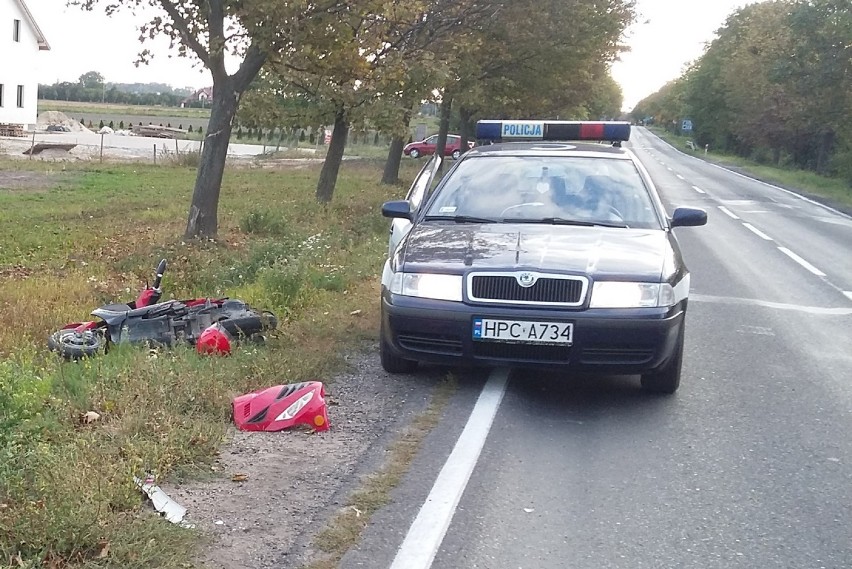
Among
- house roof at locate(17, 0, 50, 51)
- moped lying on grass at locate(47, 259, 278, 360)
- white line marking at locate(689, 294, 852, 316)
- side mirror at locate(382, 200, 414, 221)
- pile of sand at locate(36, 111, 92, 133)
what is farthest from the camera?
pile of sand at locate(36, 111, 92, 133)

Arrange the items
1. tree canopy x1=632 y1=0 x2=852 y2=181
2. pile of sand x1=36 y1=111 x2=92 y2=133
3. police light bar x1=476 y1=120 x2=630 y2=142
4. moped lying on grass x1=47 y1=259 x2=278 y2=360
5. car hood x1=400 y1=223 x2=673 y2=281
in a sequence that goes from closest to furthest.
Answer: car hood x1=400 y1=223 x2=673 y2=281
moped lying on grass x1=47 y1=259 x2=278 y2=360
police light bar x1=476 y1=120 x2=630 y2=142
tree canopy x1=632 y1=0 x2=852 y2=181
pile of sand x1=36 y1=111 x2=92 y2=133

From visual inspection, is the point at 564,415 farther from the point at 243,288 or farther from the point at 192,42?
the point at 192,42

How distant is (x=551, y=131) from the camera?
30.4ft

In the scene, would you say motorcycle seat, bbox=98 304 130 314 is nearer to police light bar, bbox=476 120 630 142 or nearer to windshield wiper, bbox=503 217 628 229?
windshield wiper, bbox=503 217 628 229

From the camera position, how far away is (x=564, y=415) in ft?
19.1

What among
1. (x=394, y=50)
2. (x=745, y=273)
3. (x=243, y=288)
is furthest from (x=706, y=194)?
(x=243, y=288)

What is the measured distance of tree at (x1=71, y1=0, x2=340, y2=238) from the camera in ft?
41.2

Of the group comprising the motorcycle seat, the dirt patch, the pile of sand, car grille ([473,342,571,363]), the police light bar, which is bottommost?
the dirt patch

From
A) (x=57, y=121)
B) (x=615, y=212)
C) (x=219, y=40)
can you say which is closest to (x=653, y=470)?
(x=615, y=212)

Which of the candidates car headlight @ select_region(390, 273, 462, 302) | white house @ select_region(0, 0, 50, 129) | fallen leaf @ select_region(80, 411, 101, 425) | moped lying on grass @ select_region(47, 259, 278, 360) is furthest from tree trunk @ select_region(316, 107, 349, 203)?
white house @ select_region(0, 0, 50, 129)

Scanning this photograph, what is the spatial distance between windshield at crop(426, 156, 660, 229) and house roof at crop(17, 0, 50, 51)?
5465cm

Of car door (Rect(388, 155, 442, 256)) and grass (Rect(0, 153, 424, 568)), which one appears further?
car door (Rect(388, 155, 442, 256))

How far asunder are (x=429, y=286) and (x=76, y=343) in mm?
2623

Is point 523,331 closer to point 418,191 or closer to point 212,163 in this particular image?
point 418,191
